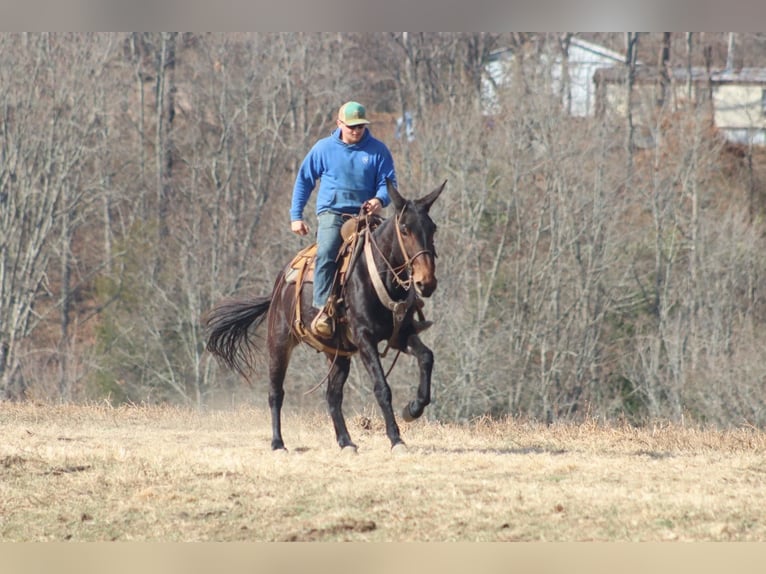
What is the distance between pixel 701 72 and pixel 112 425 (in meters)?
39.9

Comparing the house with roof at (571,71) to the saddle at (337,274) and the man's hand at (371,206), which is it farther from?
the man's hand at (371,206)

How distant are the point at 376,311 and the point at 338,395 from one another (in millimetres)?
1212

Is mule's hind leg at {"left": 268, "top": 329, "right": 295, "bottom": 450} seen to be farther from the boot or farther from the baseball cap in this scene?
the baseball cap

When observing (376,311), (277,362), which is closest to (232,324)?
(277,362)

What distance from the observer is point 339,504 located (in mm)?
8305

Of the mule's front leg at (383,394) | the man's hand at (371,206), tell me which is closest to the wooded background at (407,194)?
the man's hand at (371,206)

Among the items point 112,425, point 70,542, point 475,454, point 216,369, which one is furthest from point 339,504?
point 216,369

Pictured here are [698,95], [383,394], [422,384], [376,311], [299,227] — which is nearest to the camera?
[422,384]

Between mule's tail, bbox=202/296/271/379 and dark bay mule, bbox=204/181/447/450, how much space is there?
2.04 ft

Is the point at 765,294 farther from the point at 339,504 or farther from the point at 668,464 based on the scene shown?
the point at 339,504

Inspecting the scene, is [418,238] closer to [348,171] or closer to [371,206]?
[371,206]

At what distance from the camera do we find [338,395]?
38.2ft

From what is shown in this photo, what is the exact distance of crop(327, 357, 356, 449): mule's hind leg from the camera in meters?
11.3

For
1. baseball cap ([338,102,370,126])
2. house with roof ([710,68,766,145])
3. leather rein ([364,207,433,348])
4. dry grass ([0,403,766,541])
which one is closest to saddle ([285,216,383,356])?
leather rein ([364,207,433,348])
